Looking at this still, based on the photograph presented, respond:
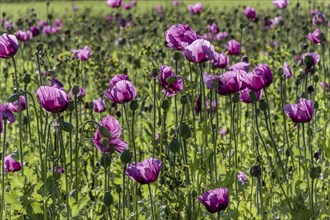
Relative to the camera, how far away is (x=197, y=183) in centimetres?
251

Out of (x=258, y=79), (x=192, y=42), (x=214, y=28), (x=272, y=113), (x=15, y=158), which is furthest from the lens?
(x=214, y=28)

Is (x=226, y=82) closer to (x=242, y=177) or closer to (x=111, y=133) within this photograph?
(x=111, y=133)

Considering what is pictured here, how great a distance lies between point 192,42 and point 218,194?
66cm

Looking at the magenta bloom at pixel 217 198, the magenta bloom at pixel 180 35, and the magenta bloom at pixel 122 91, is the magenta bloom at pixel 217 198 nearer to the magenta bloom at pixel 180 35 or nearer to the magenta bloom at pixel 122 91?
the magenta bloom at pixel 122 91

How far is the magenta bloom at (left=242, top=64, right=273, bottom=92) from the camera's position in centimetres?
228

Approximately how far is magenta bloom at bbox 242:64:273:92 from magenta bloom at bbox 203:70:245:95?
0.12ft

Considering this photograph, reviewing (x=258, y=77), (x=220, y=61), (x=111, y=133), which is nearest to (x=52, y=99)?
(x=111, y=133)

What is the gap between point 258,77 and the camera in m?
2.28

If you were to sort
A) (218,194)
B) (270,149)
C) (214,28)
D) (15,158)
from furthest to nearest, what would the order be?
(214,28)
(270,149)
(15,158)
(218,194)

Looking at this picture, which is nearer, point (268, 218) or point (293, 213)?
point (293, 213)

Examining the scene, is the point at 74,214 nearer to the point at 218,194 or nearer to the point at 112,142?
the point at 112,142

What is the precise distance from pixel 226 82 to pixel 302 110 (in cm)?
28

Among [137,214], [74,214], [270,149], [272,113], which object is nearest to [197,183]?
[137,214]

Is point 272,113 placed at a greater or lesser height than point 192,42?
lesser
